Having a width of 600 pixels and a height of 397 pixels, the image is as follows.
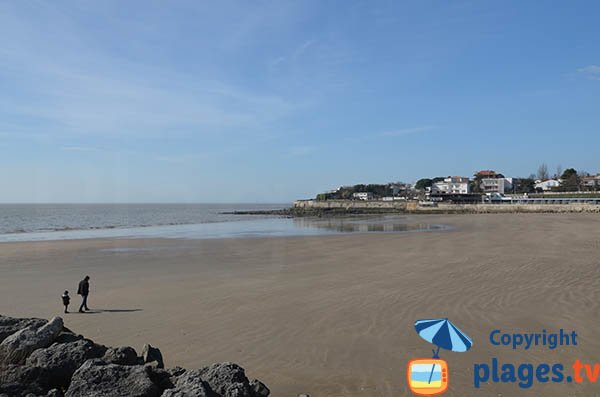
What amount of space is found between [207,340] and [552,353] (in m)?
6.61

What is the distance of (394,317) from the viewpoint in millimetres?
9609

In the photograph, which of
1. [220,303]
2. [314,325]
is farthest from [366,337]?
[220,303]

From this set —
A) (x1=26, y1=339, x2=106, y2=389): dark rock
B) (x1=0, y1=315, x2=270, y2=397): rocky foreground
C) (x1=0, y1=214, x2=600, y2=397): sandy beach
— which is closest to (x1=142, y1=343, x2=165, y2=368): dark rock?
(x1=0, y1=315, x2=270, y2=397): rocky foreground

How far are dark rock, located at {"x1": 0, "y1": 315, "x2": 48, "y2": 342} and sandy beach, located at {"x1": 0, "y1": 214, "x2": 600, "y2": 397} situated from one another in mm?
1906

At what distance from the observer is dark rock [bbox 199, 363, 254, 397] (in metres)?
4.78

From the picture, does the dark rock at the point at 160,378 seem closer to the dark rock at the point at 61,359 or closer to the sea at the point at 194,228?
the dark rock at the point at 61,359

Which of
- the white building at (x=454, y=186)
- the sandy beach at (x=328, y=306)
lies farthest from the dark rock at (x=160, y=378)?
the white building at (x=454, y=186)

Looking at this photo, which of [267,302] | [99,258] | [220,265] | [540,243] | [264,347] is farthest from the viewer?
[540,243]

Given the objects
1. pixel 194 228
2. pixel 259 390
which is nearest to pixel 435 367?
pixel 259 390

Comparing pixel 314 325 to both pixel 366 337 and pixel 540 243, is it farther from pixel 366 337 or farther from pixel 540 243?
pixel 540 243

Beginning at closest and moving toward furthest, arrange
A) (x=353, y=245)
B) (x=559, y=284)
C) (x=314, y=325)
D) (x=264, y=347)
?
(x=264, y=347)
(x=314, y=325)
(x=559, y=284)
(x=353, y=245)

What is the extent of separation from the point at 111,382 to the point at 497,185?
144699 millimetres

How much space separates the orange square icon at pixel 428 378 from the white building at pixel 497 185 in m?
136

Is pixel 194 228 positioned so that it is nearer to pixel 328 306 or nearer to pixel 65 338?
pixel 328 306
